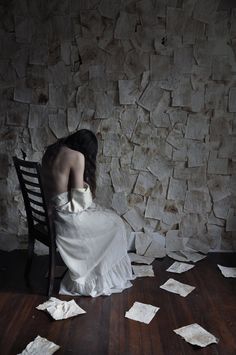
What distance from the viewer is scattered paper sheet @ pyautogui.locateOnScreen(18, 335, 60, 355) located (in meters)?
1.89

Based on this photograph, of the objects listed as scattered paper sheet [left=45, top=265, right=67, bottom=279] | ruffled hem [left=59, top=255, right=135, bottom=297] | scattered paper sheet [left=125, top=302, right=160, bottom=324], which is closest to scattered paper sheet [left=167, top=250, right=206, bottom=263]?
ruffled hem [left=59, top=255, right=135, bottom=297]

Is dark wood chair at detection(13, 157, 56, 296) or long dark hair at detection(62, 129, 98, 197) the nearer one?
dark wood chair at detection(13, 157, 56, 296)

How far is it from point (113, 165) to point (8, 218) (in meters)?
1.08

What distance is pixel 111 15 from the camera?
292cm

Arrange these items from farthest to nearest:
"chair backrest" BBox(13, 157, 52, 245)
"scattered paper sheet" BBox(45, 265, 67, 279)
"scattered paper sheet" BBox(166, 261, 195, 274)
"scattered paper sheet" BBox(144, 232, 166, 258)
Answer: "scattered paper sheet" BBox(144, 232, 166, 258) → "scattered paper sheet" BBox(166, 261, 195, 274) → "scattered paper sheet" BBox(45, 265, 67, 279) → "chair backrest" BBox(13, 157, 52, 245)

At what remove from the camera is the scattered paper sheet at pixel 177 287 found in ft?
8.36

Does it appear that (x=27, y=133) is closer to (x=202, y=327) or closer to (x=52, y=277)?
(x=52, y=277)

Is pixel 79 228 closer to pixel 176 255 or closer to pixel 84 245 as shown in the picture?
pixel 84 245

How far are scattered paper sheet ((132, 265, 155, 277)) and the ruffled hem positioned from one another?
204mm

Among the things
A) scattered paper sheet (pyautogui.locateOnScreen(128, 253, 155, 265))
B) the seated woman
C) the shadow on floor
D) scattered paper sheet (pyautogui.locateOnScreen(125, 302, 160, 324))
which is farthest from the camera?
scattered paper sheet (pyautogui.locateOnScreen(128, 253, 155, 265))

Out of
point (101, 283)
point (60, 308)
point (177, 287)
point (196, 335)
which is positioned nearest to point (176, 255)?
point (177, 287)

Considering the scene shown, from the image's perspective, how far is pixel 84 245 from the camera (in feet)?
8.16

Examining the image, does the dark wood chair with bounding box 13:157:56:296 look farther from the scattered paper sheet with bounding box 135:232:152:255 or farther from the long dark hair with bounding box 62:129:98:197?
the scattered paper sheet with bounding box 135:232:152:255

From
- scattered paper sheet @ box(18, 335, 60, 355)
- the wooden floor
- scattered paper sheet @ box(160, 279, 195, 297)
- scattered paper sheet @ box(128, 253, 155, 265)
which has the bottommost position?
scattered paper sheet @ box(128, 253, 155, 265)
